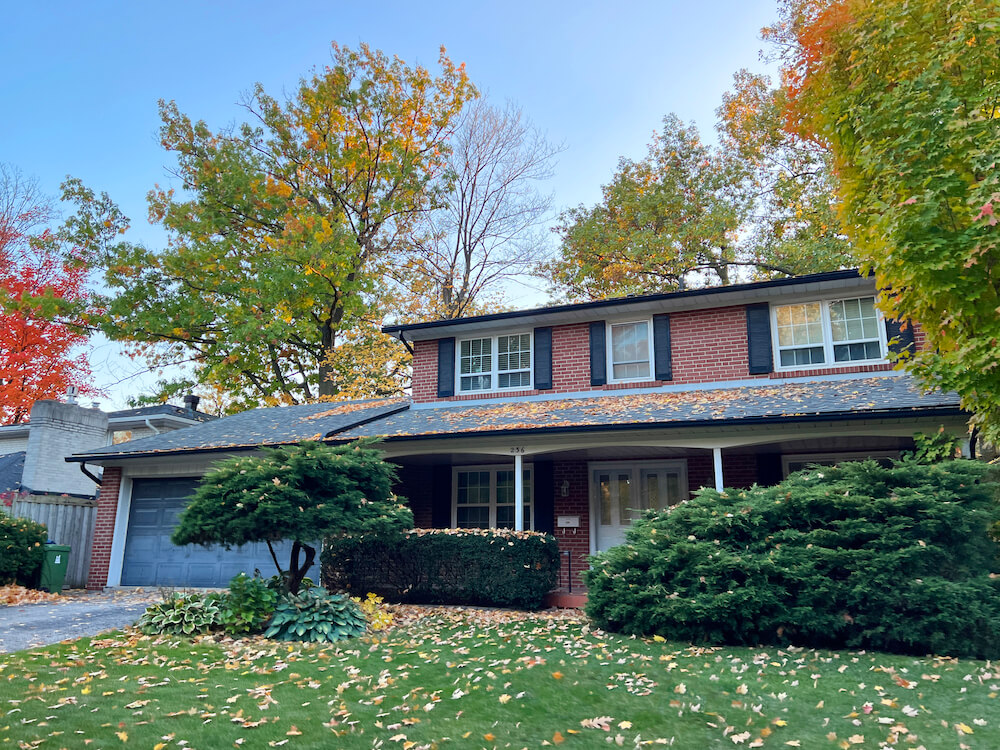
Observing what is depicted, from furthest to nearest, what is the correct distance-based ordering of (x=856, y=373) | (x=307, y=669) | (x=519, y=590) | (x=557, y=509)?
1. (x=557, y=509)
2. (x=856, y=373)
3. (x=519, y=590)
4. (x=307, y=669)

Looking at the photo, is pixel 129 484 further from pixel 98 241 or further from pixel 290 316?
pixel 98 241

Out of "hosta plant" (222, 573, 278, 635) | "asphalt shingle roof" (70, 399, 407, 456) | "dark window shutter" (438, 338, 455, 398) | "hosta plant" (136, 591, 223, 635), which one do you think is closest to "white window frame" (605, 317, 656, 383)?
"dark window shutter" (438, 338, 455, 398)

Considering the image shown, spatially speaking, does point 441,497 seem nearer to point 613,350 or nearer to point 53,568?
point 613,350

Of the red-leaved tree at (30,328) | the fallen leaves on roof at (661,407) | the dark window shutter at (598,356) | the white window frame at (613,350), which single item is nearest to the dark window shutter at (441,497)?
the fallen leaves on roof at (661,407)

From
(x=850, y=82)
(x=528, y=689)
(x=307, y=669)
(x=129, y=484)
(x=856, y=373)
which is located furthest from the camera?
(x=129, y=484)

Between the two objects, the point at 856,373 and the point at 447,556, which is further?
the point at 856,373

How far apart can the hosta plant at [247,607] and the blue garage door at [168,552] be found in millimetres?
4642

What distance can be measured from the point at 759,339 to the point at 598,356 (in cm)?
296

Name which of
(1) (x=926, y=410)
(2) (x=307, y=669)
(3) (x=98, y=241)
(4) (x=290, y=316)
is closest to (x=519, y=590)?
(2) (x=307, y=669)

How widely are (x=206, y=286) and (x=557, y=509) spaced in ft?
50.6

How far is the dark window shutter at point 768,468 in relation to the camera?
480 inches

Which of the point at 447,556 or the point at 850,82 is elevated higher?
the point at 850,82

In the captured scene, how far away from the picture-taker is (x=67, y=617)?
33.1 feet

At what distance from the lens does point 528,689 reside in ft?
18.6
